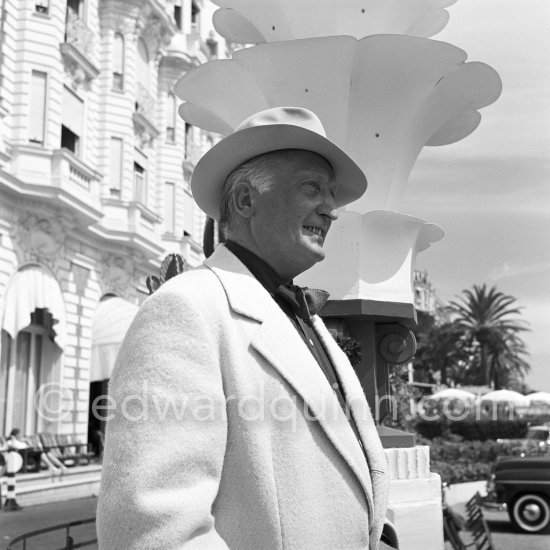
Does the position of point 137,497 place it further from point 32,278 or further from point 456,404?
point 456,404

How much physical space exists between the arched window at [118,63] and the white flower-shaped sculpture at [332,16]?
17.9 meters

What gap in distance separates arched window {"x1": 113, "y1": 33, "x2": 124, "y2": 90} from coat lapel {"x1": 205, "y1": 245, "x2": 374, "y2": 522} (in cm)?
2069

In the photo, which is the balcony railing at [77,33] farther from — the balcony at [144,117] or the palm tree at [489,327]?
the palm tree at [489,327]

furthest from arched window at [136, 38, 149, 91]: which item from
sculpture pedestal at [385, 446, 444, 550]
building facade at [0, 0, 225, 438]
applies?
sculpture pedestal at [385, 446, 444, 550]

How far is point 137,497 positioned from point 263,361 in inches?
16.4

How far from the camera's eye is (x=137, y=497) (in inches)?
55.1

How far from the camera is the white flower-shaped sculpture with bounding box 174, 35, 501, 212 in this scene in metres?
3.85

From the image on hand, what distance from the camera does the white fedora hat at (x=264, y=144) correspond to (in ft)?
6.25

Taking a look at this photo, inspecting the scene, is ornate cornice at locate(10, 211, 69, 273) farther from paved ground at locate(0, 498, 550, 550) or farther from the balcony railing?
paved ground at locate(0, 498, 550, 550)

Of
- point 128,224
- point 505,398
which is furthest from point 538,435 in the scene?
point 128,224

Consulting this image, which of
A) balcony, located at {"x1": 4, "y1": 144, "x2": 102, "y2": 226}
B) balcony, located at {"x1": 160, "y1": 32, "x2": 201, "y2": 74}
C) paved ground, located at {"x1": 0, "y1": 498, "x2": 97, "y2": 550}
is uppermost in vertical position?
balcony, located at {"x1": 160, "y1": 32, "x2": 201, "y2": 74}

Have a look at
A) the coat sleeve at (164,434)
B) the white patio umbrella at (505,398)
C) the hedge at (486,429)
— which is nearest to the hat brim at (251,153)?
the coat sleeve at (164,434)

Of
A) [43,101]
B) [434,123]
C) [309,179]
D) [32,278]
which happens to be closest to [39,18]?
[43,101]

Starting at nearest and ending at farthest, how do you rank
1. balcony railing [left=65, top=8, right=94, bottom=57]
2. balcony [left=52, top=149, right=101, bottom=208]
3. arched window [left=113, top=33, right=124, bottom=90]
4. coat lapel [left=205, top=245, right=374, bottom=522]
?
coat lapel [left=205, top=245, right=374, bottom=522]
balcony [left=52, top=149, right=101, bottom=208]
balcony railing [left=65, top=8, right=94, bottom=57]
arched window [left=113, top=33, right=124, bottom=90]
